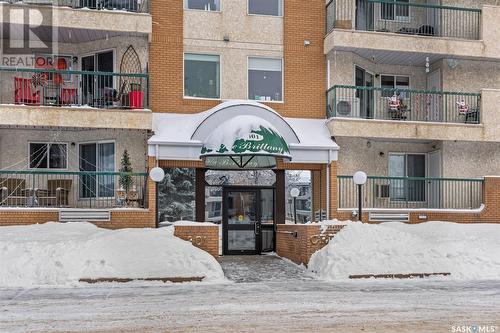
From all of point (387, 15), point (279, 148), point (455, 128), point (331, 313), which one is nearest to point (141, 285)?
point (331, 313)

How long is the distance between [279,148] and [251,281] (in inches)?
194

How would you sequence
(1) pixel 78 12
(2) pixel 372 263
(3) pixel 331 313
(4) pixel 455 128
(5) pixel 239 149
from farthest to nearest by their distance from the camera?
(4) pixel 455 128 < (1) pixel 78 12 < (5) pixel 239 149 < (2) pixel 372 263 < (3) pixel 331 313

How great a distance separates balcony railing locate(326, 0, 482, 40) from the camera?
71.2ft

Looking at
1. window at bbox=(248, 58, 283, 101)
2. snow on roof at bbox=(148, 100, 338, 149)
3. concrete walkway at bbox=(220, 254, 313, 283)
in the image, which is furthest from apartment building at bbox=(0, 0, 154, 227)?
window at bbox=(248, 58, 283, 101)

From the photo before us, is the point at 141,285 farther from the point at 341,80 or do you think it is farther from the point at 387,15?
the point at 387,15

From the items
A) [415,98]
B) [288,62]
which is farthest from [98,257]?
[415,98]

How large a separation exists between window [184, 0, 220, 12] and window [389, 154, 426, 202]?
28.6ft

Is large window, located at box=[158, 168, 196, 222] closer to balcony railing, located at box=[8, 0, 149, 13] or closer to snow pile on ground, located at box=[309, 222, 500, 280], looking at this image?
balcony railing, located at box=[8, 0, 149, 13]

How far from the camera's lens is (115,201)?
19.0 meters

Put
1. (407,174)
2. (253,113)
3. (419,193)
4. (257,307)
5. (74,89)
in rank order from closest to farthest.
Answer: (257,307) → (253,113) → (74,89) → (419,193) → (407,174)

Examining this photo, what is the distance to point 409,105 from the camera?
73.0 feet

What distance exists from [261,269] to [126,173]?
5167mm

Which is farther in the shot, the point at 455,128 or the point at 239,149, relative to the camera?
the point at 455,128

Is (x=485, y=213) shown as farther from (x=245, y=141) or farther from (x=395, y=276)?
(x=245, y=141)
